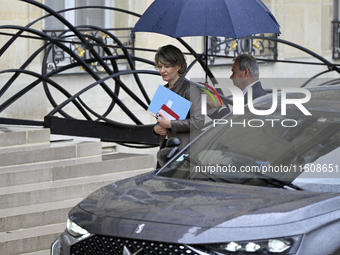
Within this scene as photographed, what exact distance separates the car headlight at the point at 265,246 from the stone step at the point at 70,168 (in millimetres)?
3629

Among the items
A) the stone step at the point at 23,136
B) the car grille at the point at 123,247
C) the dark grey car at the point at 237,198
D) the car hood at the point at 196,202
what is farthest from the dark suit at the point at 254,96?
the stone step at the point at 23,136

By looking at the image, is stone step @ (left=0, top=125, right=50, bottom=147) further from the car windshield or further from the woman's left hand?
the car windshield

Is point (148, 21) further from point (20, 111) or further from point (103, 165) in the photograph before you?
point (20, 111)

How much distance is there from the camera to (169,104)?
4.59 metres

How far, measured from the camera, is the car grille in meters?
2.73

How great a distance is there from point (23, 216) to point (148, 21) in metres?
1.95

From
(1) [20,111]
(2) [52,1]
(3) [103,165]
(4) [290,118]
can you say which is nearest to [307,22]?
(2) [52,1]

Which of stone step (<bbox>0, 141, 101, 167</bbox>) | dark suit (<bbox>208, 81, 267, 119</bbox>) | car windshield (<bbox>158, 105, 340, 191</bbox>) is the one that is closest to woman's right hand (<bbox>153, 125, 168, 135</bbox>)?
dark suit (<bbox>208, 81, 267, 119</bbox>)

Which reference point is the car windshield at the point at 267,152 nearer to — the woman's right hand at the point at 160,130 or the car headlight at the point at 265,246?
the car headlight at the point at 265,246

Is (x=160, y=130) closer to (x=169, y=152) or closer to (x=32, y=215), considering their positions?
(x=169, y=152)

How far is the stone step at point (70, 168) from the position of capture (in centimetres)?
594

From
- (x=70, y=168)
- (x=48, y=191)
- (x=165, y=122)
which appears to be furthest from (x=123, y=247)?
(x=70, y=168)

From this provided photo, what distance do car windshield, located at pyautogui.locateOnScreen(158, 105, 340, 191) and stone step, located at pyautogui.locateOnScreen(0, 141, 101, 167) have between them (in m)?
2.97

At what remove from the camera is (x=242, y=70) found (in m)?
5.03
